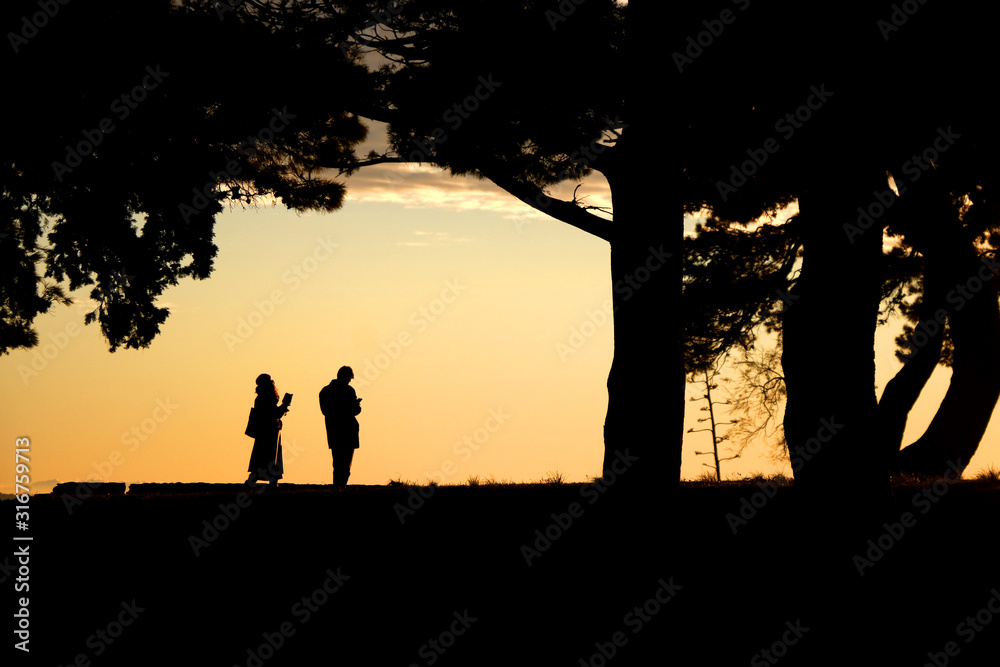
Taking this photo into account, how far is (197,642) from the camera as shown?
5.46m

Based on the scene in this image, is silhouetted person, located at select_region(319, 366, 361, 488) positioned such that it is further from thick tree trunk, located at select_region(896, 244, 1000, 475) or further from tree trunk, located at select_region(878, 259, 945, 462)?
thick tree trunk, located at select_region(896, 244, 1000, 475)

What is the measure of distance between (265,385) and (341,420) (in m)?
1.25

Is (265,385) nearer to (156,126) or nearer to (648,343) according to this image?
(156,126)

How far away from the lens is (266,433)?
502 inches

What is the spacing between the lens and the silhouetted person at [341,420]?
12891mm

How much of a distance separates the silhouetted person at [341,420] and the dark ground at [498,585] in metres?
4.16

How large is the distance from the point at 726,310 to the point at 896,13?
27.4ft

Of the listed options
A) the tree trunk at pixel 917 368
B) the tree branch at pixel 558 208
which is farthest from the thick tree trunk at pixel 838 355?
the tree trunk at pixel 917 368

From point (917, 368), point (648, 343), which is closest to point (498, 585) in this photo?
point (648, 343)

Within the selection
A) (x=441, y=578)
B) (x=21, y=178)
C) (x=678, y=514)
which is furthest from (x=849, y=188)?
(x=21, y=178)

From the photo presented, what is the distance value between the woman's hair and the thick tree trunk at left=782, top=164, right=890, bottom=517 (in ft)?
26.0

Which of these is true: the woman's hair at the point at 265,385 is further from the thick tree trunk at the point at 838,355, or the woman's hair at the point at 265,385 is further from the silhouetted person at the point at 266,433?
the thick tree trunk at the point at 838,355

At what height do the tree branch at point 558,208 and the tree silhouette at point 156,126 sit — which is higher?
the tree silhouette at point 156,126

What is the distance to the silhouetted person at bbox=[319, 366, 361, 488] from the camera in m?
12.9
